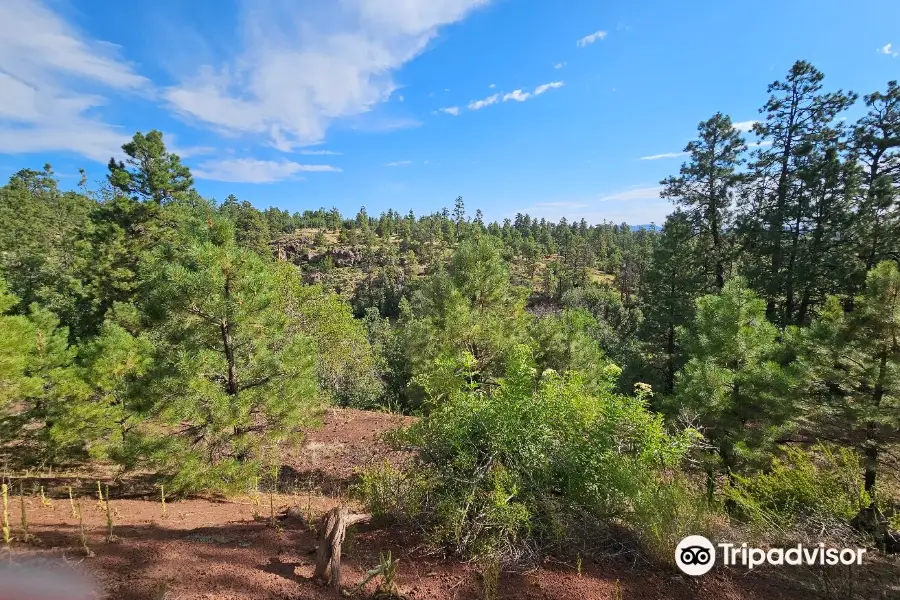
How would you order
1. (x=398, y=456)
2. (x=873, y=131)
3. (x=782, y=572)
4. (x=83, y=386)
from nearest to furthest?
(x=782, y=572) < (x=83, y=386) < (x=398, y=456) < (x=873, y=131)

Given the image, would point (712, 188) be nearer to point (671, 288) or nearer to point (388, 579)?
point (671, 288)

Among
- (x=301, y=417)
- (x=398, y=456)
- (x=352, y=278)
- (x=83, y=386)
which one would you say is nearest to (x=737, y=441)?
(x=398, y=456)

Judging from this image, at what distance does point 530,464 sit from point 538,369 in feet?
16.7

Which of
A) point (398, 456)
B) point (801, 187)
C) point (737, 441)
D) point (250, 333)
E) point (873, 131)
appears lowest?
point (398, 456)

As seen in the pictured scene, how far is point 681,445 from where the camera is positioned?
409 cm

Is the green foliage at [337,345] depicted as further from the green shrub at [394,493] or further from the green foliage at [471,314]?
the green shrub at [394,493]

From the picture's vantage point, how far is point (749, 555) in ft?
12.0

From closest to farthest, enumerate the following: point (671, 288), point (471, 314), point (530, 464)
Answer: point (530, 464) → point (471, 314) → point (671, 288)

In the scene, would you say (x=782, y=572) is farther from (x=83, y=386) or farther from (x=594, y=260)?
(x=594, y=260)

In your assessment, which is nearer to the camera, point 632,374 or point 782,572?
point 782,572

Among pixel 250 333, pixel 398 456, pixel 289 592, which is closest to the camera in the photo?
pixel 289 592

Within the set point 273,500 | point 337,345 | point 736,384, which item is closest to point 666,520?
point 736,384

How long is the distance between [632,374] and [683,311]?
3.43 m

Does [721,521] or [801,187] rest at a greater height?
[801,187]
